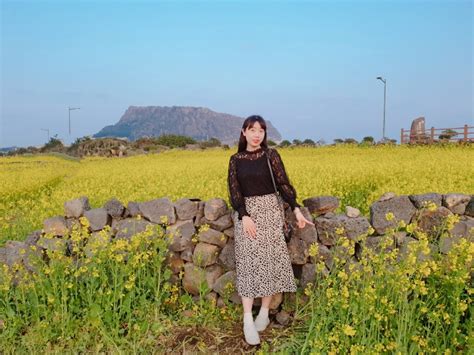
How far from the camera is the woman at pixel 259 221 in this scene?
447 centimetres

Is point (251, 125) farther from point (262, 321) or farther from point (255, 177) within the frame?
point (262, 321)

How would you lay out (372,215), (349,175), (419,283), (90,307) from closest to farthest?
(419,283)
(90,307)
(372,215)
(349,175)

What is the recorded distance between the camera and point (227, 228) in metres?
5.18

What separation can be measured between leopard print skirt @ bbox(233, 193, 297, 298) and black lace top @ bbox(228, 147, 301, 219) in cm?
8

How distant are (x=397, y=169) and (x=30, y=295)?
8.86 m

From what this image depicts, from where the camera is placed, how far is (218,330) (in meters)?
4.63

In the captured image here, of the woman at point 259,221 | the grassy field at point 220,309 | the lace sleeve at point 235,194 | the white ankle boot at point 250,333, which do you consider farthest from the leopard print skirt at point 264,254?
the grassy field at point 220,309

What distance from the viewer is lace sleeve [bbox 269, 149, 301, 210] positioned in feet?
14.8

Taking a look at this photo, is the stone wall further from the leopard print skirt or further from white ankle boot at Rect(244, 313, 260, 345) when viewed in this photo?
white ankle boot at Rect(244, 313, 260, 345)

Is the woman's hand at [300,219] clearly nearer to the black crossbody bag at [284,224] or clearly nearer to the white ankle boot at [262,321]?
the black crossbody bag at [284,224]

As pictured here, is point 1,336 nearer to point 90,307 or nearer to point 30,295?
point 30,295

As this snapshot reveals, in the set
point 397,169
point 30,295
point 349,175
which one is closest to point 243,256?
point 30,295

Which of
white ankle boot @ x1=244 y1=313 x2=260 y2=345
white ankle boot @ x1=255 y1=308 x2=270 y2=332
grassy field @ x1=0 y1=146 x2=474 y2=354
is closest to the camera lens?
grassy field @ x1=0 y1=146 x2=474 y2=354

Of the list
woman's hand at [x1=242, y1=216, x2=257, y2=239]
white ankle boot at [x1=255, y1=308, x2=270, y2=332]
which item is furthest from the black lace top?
white ankle boot at [x1=255, y1=308, x2=270, y2=332]
